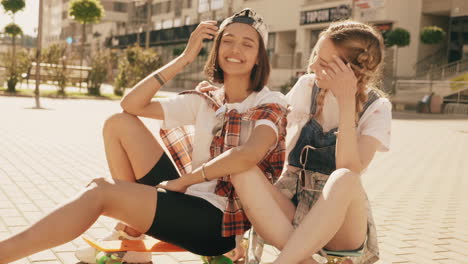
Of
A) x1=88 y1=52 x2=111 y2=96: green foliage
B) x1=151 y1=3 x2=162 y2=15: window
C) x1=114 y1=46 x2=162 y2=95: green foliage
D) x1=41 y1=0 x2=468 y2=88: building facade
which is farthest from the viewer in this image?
x1=151 y1=3 x2=162 y2=15: window

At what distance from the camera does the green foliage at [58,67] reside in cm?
2275

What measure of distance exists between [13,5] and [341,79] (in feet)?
116

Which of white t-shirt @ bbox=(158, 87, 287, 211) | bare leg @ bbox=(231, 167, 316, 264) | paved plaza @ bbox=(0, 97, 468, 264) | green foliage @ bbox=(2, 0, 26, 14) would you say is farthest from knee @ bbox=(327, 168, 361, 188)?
green foliage @ bbox=(2, 0, 26, 14)

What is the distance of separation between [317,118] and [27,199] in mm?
2970

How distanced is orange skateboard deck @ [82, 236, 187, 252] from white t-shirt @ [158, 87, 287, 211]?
30cm

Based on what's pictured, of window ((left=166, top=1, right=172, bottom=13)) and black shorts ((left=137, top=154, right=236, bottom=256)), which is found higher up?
window ((left=166, top=1, right=172, bottom=13))

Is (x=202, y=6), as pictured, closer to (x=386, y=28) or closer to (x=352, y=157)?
(x=386, y=28)

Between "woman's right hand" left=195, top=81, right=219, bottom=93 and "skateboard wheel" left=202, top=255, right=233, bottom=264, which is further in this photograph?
"woman's right hand" left=195, top=81, right=219, bottom=93

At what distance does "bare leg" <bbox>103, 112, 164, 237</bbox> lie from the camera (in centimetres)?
270

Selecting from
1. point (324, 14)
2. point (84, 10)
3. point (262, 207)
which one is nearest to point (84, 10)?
point (84, 10)

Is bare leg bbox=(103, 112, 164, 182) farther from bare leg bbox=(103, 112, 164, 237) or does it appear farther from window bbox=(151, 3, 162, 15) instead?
window bbox=(151, 3, 162, 15)

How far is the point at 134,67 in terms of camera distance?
26609 millimetres

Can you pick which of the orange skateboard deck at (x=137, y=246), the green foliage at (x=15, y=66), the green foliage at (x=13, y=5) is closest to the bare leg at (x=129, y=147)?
the orange skateboard deck at (x=137, y=246)

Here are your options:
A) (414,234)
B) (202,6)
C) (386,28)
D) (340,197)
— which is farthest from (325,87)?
(202,6)
